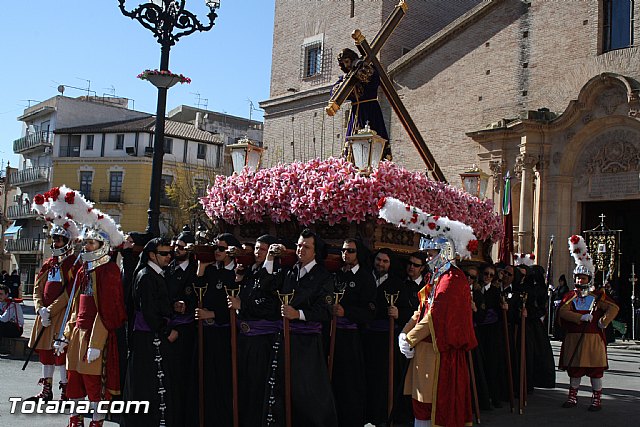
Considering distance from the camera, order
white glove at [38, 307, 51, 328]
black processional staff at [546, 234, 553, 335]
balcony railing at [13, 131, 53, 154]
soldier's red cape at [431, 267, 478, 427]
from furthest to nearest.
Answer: balcony railing at [13, 131, 53, 154] < black processional staff at [546, 234, 553, 335] < white glove at [38, 307, 51, 328] < soldier's red cape at [431, 267, 478, 427]

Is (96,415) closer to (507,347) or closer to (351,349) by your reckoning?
(351,349)

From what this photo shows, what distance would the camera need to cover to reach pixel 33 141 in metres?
56.3

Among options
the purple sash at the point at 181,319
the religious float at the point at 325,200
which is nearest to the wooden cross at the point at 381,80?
the religious float at the point at 325,200

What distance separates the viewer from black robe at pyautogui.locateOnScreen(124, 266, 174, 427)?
6938 mm

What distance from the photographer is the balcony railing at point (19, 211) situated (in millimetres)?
56531

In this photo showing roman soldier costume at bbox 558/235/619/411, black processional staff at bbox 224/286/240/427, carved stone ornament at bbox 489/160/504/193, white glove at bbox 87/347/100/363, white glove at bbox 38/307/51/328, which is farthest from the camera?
carved stone ornament at bbox 489/160/504/193

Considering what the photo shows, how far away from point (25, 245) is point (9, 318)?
4476cm

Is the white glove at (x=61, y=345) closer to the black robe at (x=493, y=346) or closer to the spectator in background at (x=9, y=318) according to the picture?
the black robe at (x=493, y=346)

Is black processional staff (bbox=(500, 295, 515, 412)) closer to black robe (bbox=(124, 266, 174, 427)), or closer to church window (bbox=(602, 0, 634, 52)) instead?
black robe (bbox=(124, 266, 174, 427))

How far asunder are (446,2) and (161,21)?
72.9 ft

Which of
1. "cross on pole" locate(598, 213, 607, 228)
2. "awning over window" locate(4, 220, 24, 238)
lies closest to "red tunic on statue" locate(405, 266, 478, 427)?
"cross on pole" locate(598, 213, 607, 228)

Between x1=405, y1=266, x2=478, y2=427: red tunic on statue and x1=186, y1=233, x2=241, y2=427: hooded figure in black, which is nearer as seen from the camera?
x1=405, y1=266, x2=478, y2=427: red tunic on statue

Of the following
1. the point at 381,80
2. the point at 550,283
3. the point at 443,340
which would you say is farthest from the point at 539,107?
the point at 443,340

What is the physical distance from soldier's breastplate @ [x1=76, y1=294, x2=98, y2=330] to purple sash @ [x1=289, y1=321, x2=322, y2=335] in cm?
194
